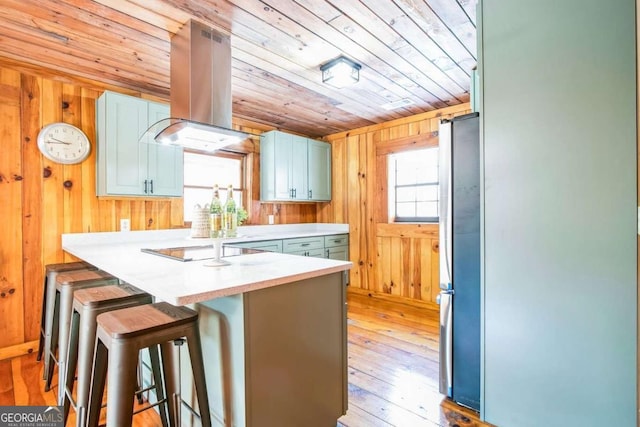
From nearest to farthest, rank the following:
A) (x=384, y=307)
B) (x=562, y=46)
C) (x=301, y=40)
Result: (x=562, y=46) < (x=301, y=40) < (x=384, y=307)

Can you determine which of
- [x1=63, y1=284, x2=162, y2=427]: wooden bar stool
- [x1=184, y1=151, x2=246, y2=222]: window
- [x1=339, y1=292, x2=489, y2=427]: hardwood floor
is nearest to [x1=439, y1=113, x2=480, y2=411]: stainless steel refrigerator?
[x1=339, y1=292, x2=489, y2=427]: hardwood floor

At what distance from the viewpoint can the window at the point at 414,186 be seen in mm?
3885

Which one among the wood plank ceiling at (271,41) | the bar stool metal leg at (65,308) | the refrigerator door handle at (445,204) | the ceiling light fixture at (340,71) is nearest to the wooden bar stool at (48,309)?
the bar stool metal leg at (65,308)

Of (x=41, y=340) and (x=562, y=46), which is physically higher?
(x=562, y=46)

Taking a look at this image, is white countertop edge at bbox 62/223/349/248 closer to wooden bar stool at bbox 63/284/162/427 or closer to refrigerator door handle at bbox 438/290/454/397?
wooden bar stool at bbox 63/284/162/427

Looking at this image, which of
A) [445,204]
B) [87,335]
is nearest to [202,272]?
[87,335]

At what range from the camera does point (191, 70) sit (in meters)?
1.98

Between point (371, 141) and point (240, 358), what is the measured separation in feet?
11.9

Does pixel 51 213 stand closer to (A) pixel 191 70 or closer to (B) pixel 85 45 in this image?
(B) pixel 85 45

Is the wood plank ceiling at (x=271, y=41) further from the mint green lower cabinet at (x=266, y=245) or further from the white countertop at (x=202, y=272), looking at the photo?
the mint green lower cabinet at (x=266, y=245)

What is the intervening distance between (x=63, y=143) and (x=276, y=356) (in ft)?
8.81

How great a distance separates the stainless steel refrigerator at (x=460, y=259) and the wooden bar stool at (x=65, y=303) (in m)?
2.19

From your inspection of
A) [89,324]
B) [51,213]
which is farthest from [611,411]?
[51,213]

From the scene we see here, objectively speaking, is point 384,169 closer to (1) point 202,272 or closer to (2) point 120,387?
(1) point 202,272
